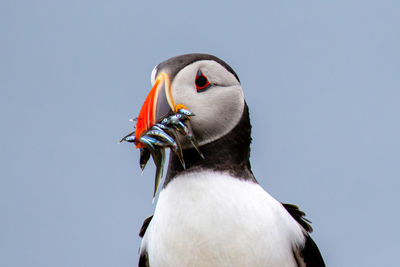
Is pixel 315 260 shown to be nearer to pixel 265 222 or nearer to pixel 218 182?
pixel 265 222

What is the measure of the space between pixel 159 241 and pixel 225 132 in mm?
644

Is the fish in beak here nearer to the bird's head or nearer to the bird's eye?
the bird's head

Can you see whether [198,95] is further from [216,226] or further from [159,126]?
[216,226]

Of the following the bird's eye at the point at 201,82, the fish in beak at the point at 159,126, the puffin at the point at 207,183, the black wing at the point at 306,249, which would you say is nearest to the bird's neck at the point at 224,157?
the puffin at the point at 207,183

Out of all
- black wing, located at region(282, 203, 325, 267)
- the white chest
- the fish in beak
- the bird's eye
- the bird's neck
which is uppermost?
the bird's eye

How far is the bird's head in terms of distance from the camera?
3039 mm

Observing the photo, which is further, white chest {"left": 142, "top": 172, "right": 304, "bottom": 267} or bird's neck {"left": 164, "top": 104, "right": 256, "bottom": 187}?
bird's neck {"left": 164, "top": 104, "right": 256, "bottom": 187}

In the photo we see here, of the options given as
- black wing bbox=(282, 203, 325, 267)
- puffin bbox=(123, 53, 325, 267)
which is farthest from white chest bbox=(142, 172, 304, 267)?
black wing bbox=(282, 203, 325, 267)

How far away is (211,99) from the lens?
127 inches

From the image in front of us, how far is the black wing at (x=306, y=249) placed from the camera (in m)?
3.49

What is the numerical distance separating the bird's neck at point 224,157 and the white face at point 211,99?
0.13ft

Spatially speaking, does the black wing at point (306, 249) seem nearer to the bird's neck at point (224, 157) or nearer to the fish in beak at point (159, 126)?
the bird's neck at point (224, 157)

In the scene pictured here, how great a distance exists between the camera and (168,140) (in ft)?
9.90

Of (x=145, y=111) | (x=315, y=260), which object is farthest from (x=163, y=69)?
(x=315, y=260)
